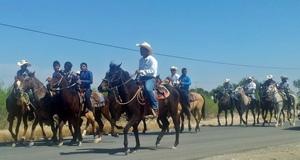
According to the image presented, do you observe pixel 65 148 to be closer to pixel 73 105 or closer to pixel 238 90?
pixel 73 105

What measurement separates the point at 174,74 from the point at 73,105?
274 inches

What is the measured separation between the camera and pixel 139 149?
9891 millimetres

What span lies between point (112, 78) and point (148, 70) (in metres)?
1.28

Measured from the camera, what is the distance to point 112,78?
8.87 metres

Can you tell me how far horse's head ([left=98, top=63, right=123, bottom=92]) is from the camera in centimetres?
870

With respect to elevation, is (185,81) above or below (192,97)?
above

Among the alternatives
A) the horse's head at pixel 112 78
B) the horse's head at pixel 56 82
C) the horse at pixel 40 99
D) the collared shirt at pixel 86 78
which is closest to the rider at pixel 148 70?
the horse's head at pixel 112 78

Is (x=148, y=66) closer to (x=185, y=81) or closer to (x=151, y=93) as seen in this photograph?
(x=151, y=93)

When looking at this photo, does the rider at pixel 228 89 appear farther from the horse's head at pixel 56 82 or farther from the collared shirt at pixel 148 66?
the horse's head at pixel 56 82

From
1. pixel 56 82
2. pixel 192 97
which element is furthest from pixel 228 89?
pixel 56 82

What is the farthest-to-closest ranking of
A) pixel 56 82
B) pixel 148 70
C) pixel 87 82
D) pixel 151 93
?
1. pixel 87 82
2. pixel 56 82
3. pixel 148 70
4. pixel 151 93

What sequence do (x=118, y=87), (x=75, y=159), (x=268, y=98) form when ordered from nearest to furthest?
(x=75, y=159) → (x=118, y=87) → (x=268, y=98)

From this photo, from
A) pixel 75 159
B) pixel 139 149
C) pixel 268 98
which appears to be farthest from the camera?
pixel 268 98

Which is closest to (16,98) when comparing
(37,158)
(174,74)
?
(37,158)
